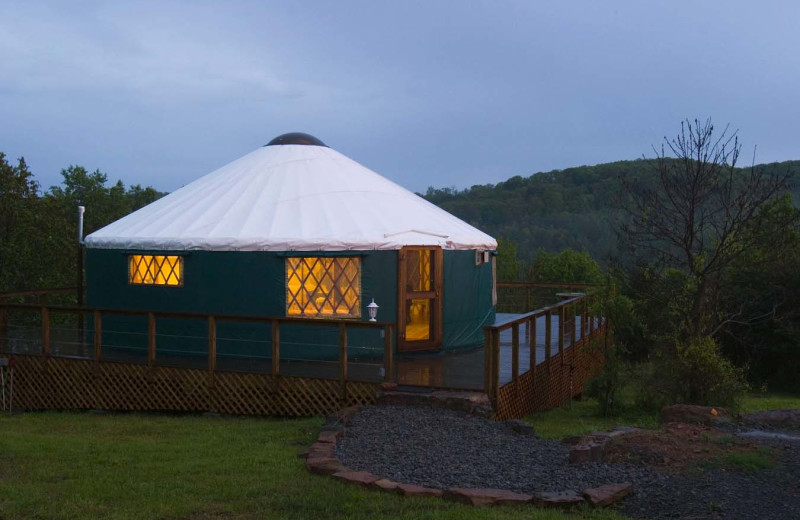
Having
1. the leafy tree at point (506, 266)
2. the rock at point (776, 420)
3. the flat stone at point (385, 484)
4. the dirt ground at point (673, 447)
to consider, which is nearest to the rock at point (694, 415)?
the rock at point (776, 420)

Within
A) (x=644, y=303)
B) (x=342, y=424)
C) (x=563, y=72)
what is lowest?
(x=342, y=424)

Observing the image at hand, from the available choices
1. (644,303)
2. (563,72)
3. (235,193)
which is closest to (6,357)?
(235,193)

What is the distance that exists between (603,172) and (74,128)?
29.3 meters

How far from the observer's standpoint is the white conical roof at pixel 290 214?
776 cm

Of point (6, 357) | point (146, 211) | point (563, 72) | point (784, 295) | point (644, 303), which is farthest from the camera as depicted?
point (563, 72)

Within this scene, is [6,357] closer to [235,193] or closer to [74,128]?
[235,193]

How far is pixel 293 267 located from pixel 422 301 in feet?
4.98

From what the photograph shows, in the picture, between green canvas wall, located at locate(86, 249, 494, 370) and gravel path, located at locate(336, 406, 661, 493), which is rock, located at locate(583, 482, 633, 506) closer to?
gravel path, located at locate(336, 406, 661, 493)

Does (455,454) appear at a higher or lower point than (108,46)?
lower

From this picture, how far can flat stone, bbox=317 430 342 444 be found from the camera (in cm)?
475

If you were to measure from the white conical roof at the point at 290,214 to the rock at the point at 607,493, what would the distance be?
14.5ft

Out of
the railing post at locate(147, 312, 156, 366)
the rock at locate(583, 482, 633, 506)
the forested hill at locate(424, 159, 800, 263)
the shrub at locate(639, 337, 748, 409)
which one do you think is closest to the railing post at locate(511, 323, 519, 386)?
the shrub at locate(639, 337, 748, 409)

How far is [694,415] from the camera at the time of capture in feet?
17.2

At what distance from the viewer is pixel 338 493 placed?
3.72 meters
